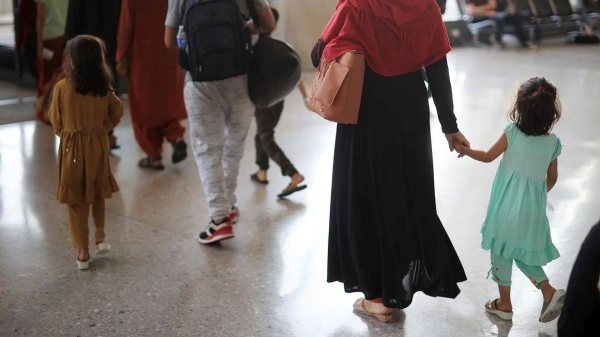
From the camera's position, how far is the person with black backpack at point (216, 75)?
399cm

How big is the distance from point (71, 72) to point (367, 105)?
1.47 meters

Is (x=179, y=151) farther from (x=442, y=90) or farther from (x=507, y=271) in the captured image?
(x=507, y=271)

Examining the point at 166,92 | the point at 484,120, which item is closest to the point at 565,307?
the point at 166,92

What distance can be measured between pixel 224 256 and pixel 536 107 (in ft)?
6.07

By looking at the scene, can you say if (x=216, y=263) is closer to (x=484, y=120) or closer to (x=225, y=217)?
(x=225, y=217)

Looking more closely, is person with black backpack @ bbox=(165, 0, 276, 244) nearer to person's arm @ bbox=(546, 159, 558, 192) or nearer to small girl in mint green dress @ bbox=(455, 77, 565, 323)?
small girl in mint green dress @ bbox=(455, 77, 565, 323)

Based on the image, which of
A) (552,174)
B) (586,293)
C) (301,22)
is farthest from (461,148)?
(301,22)

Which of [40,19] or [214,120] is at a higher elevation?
[214,120]

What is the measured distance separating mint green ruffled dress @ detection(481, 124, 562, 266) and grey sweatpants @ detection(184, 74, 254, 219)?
1.56 metres

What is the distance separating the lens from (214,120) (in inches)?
166

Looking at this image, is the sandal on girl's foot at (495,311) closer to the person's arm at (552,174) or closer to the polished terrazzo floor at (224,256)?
the polished terrazzo floor at (224,256)

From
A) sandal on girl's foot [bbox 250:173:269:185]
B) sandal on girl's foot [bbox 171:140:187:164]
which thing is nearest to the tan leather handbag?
sandal on girl's foot [bbox 250:173:269:185]

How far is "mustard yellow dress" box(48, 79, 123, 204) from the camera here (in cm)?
381

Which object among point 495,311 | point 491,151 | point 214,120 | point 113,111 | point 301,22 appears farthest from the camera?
point 301,22
